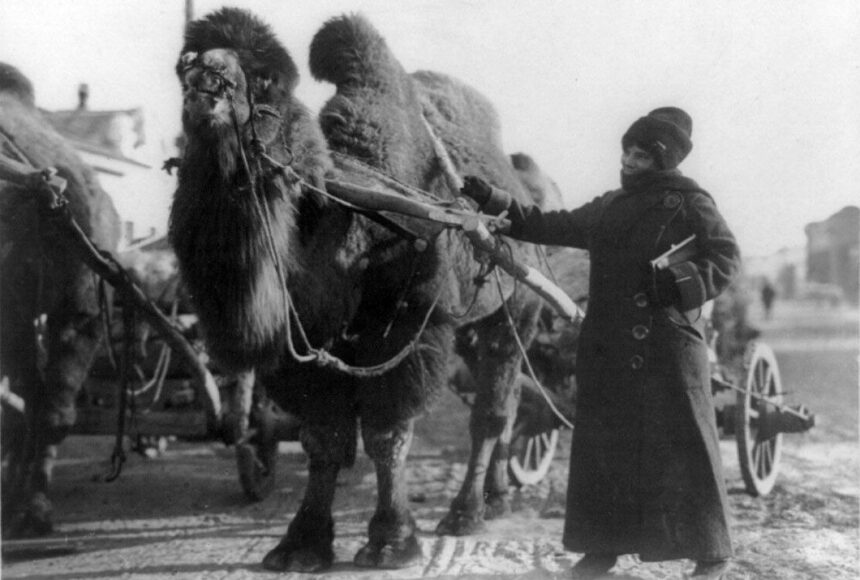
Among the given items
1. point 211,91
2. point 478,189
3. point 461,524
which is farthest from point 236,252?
point 461,524

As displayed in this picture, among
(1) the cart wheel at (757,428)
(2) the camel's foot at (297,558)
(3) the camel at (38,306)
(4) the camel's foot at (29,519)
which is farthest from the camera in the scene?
(1) the cart wheel at (757,428)

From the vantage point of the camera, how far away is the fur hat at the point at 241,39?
3.99 metres

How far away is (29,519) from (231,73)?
9.88 feet

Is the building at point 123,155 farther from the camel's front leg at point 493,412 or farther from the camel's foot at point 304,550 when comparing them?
the camel's foot at point 304,550

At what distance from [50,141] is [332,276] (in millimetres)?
2593

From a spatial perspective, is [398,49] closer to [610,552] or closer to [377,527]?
[377,527]

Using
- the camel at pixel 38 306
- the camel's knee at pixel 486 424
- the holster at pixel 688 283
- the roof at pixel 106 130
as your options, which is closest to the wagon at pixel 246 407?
the camel at pixel 38 306

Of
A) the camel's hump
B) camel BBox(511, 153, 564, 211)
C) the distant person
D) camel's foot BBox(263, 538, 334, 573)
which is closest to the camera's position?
camel's foot BBox(263, 538, 334, 573)

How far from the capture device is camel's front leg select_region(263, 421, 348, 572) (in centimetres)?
443

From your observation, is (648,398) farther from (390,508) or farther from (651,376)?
(390,508)

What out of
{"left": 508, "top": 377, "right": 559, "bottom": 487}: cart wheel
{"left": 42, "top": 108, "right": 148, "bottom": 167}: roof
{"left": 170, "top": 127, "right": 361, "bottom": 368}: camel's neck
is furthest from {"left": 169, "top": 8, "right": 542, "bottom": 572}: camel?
{"left": 42, "top": 108, "right": 148, "bottom": 167}: roof

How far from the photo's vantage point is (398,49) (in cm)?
516

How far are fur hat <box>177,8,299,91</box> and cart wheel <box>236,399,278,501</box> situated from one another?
2.72 meters

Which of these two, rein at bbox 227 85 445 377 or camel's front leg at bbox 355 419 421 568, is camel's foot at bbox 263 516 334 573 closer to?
camel's front leg at bbox 355 419 421 568
